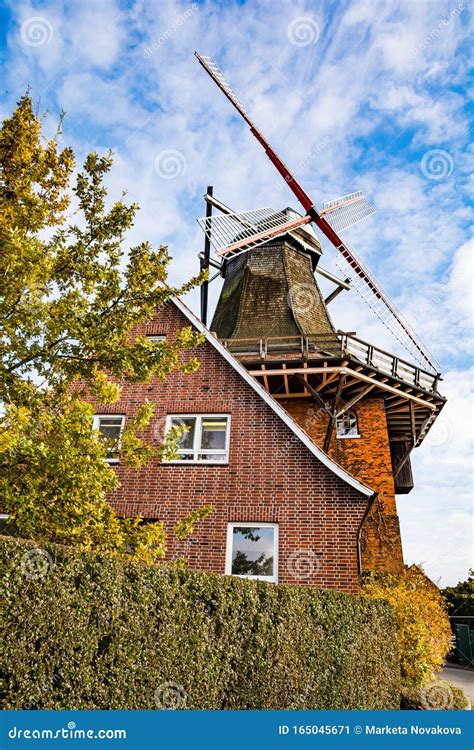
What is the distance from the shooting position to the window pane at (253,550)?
37.2 ft

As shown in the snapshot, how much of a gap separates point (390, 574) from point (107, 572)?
39.3 ft

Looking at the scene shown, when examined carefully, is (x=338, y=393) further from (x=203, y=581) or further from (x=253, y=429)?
(x=203, y=581)

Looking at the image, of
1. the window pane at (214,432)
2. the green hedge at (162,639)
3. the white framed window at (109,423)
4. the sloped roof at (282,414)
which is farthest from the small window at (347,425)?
the green hedge at (162,639)

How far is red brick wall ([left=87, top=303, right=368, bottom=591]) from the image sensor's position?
11219mm

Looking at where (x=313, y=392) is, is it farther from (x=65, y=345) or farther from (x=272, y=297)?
(x=65, y=345)

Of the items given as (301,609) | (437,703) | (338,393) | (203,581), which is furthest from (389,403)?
(203,581)

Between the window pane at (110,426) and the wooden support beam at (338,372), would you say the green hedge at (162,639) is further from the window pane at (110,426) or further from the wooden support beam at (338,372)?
the wooden support beam at (338,372)

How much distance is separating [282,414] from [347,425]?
647cm

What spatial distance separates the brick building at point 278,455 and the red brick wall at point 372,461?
0.03m

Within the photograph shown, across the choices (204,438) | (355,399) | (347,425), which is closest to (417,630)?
(204,438)

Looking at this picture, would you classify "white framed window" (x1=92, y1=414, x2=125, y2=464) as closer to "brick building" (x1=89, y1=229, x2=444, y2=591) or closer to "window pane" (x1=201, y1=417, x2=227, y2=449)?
"brick building" (x1=89, y1=229, x2=444, y2=591)

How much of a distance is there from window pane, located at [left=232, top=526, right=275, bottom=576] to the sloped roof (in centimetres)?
199

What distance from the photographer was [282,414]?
12547 millimetres

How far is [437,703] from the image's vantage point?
32.9ft
